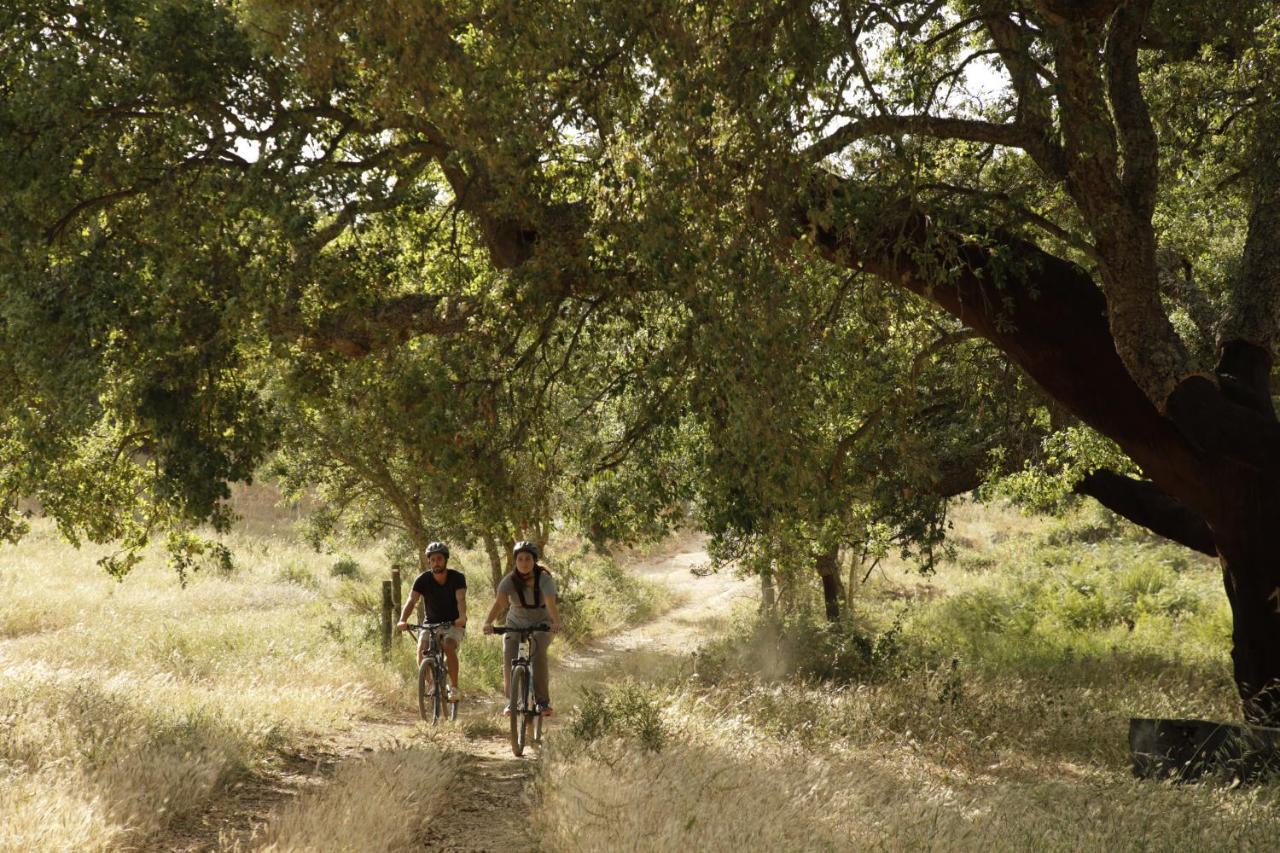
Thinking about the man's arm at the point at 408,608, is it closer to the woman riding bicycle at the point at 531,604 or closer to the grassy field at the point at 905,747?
the woman riding bicycle at the point at 531,604

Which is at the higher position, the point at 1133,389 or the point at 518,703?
the point at 1133,389

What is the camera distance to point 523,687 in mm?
10258

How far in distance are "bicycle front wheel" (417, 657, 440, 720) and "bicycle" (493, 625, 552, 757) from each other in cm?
147

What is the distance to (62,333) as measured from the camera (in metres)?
8.89

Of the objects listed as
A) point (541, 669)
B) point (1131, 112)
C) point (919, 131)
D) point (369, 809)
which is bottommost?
point (369, 809)

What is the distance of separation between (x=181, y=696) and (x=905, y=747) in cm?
734

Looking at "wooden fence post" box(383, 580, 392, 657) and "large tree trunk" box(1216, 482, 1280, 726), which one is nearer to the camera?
"large tree trunk" box(1216, 482, 1280, 726)

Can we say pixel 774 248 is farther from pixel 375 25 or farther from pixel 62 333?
pixel 62 333

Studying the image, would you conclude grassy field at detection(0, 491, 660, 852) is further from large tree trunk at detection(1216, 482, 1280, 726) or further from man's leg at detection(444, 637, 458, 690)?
large tree trunk at detection(1216, 482, 1280, 726)

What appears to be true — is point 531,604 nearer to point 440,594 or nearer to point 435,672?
point 440,594

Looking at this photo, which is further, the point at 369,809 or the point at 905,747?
the point at 905,747

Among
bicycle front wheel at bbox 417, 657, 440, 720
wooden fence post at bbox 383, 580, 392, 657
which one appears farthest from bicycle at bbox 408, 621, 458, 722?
wooden fence post at bbox 383, 580, 392, 657

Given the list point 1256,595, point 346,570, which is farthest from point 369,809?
point 346,570

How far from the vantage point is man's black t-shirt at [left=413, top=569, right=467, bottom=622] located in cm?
1134
